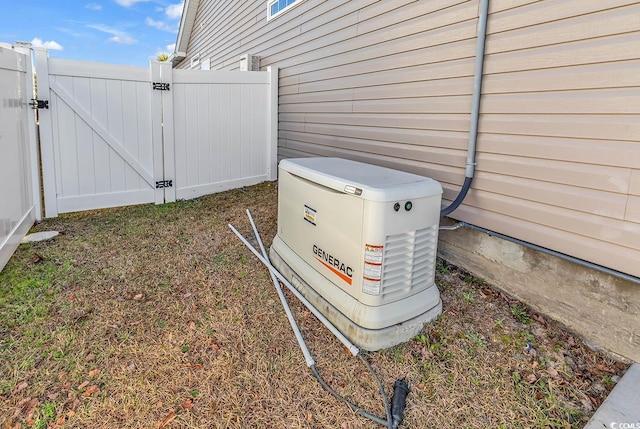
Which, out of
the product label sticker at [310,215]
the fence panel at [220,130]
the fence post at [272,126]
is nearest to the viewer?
the product label sticker at [310,215]

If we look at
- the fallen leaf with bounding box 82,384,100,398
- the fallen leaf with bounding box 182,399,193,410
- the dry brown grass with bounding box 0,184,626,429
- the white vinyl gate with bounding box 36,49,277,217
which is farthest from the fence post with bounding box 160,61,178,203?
the fallen leaf with bounding box 182,399,193,410

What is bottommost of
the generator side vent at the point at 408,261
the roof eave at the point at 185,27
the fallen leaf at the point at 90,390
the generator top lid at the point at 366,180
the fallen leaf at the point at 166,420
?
the fallen leaf at the point at 166,420

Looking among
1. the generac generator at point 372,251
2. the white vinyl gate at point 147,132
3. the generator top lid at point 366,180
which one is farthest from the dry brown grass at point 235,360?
the white vinyl gate at point 147,132

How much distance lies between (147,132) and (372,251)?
4045mm

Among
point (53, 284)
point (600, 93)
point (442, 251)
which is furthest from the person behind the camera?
point (442, 251)

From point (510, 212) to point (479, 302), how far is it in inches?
26.2

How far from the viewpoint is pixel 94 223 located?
174 inches

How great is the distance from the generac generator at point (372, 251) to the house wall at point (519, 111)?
661mm

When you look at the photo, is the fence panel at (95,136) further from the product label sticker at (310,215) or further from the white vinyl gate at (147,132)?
the product label sticker at (310,215)

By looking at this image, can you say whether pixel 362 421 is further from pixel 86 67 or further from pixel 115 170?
pixel 86 67

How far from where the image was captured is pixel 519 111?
2.52 m

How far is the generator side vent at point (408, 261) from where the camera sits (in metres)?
2.24

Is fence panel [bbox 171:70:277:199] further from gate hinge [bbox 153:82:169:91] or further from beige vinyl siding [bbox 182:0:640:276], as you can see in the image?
beige vinyl siding [bbox 182:0:640:276]

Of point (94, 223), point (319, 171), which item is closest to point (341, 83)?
point (319, 171)
